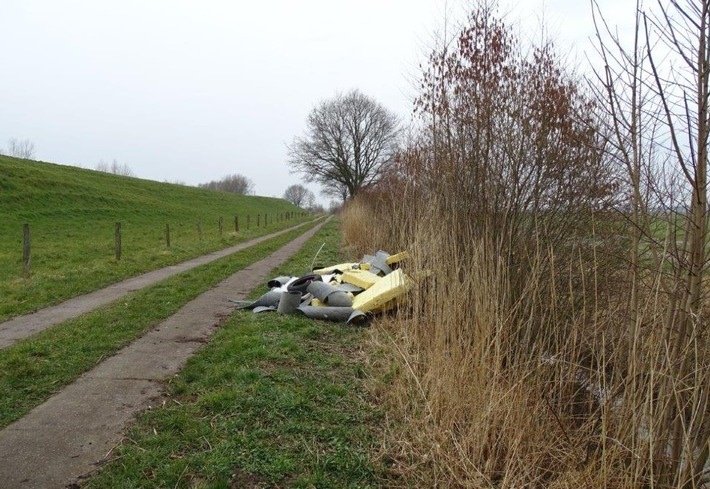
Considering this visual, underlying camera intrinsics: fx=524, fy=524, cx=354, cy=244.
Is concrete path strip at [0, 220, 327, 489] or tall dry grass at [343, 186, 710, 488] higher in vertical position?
tall dry grass at [343, 186, 710, 488]

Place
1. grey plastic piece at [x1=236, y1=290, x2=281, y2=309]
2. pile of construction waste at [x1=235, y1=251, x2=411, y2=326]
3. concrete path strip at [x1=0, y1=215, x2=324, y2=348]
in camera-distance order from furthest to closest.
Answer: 1. grey plastic piece at [x1=236, y1=290, x2=281, y2=309]
2. pile of construction waste at [x1=235, y1=251, x2=411, y2=326]
3. concrete path strip at [x1=0, y1=215, x2=324, y2=348]

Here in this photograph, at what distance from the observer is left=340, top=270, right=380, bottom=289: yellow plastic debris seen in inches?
302

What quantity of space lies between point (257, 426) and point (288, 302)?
354 centimetres

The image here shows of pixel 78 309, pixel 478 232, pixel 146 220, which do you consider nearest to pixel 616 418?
pixel 478 232

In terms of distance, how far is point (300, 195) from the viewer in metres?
127

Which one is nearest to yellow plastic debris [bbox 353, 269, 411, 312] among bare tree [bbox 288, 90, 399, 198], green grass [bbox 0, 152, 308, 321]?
green grass [bbox 0, 152, 308, 321]

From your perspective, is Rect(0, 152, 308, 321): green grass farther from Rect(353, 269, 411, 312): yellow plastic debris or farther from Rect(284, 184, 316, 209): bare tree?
Rect(284, 184, 316, 209): bare tree

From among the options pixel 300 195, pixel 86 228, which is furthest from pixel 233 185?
pixel 86 228

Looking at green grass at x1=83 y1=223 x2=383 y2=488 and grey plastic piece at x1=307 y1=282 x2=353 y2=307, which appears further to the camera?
grey plastic piece at x1=307 y1=282 x2=353 y2=307

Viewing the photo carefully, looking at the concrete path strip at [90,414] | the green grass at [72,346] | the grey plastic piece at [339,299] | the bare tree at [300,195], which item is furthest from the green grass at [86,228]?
the bare tree at [300,195]

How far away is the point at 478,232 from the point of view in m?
4.63

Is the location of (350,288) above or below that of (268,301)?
above

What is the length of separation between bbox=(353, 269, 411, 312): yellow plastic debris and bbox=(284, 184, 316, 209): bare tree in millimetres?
118941

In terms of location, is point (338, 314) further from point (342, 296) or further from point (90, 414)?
point (90, 414)
